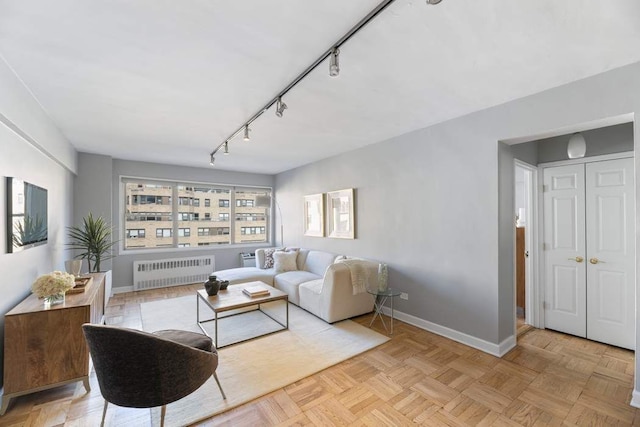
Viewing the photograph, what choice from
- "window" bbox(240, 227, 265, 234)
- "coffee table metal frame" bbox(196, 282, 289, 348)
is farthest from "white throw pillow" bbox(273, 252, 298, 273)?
"window" bbox(240, 227, 265, 234)

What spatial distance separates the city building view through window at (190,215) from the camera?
5.36 metres

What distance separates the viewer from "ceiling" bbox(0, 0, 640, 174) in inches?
56.4

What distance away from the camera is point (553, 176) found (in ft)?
10.7

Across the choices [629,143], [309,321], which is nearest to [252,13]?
[309,321]

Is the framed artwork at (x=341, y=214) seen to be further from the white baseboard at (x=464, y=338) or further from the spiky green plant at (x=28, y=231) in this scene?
the spiky green plant at (x=28, y=231)

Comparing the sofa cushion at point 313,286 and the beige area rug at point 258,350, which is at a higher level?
the sofa cushion at point 313,286

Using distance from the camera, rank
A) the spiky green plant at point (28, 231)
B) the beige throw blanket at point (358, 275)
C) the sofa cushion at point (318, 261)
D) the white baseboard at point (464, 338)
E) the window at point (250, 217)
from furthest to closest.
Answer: the window at point (250, 217)
the sofa cushion at point (318, 261)
the beige throw blanket at point (358, 275)
the white baseboard at point (464, 338)
the spiky green plant at point (28, 231)

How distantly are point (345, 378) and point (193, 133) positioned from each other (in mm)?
3266

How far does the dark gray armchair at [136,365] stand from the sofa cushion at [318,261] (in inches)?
120

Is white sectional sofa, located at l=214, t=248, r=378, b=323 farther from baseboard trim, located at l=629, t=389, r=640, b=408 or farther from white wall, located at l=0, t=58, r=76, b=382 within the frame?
baseboard trim, located at l=629, t=389, r=640, b=408

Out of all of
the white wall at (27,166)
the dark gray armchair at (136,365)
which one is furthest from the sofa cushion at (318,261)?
the white wall at (27,166)

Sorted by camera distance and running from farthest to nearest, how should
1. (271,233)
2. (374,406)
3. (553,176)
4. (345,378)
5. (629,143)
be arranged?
(271,233) → (553,176) → (629,143) → (345,378) → (374,406)

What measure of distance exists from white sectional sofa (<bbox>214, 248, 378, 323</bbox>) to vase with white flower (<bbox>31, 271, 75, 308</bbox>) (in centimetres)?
215

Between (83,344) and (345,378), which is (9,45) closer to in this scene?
(83,344)
